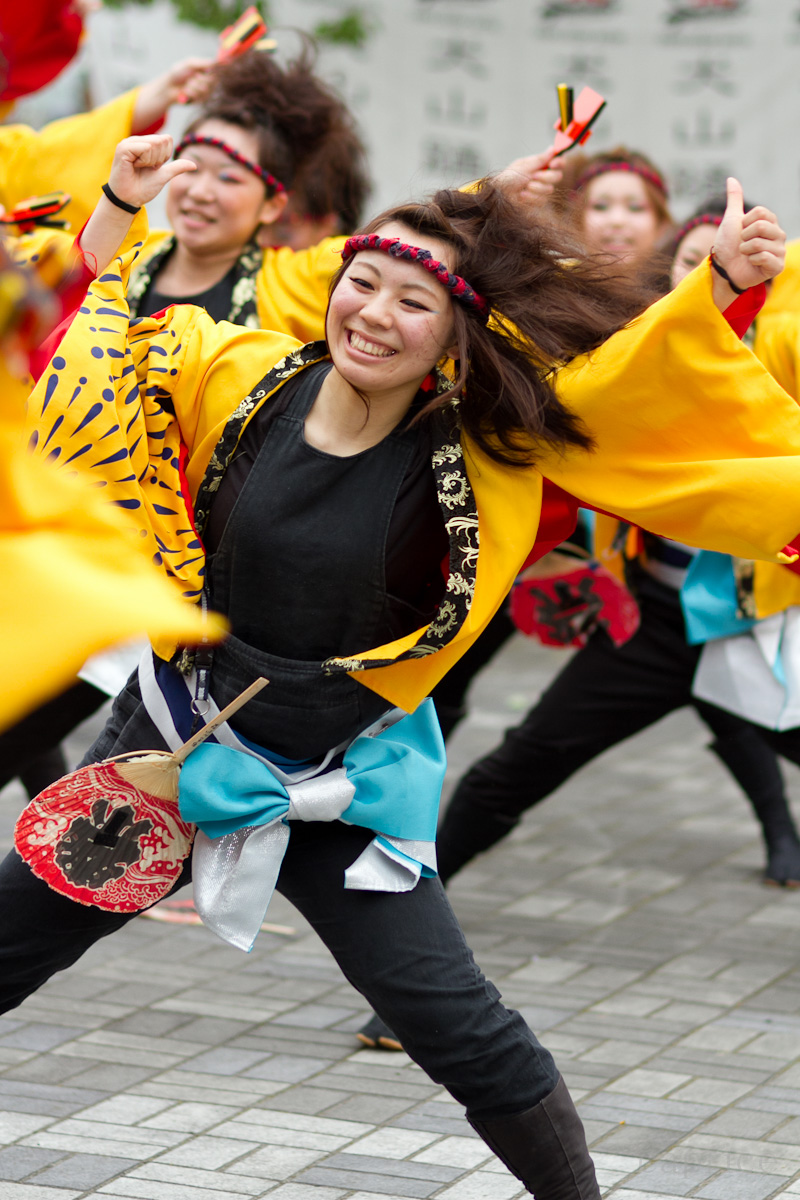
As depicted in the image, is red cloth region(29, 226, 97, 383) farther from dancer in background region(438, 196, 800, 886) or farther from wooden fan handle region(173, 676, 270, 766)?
dancer in background region(438, 196, 800, 886)

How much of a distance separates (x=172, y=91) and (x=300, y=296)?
0.80 m

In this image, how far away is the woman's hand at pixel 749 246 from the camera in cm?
231

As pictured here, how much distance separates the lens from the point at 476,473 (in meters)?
2.42

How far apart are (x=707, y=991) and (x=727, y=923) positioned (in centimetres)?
57

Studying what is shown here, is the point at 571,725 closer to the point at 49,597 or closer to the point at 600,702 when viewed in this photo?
the point at 600,702

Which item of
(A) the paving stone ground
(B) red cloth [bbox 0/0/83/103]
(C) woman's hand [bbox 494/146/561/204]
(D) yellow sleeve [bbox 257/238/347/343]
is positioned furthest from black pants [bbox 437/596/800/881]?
(B) red cloth [bbox 0/0/83/103]

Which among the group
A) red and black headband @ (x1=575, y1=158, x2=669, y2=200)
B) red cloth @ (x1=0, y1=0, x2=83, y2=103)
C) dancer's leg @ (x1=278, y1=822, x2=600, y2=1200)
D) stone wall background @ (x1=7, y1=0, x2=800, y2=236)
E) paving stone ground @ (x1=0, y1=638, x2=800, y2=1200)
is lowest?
paving stone ground @ (x1=0, y1=638, x2=800, y2=1200)

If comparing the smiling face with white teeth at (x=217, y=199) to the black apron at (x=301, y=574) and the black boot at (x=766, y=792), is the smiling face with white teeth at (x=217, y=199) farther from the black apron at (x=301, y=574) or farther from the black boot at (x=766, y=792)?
the black boot at (x=766, y=792)

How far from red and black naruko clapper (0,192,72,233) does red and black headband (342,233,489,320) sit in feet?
5.45

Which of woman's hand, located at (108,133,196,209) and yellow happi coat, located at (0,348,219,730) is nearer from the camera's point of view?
yellow happi coat, located at (0,348,219,730)

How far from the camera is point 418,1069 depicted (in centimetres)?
335

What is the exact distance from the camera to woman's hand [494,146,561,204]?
2755 mm

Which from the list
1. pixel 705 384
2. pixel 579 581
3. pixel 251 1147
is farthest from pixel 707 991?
pixel 705 384

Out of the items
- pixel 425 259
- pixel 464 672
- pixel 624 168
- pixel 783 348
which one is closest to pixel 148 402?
pixel 425 259
